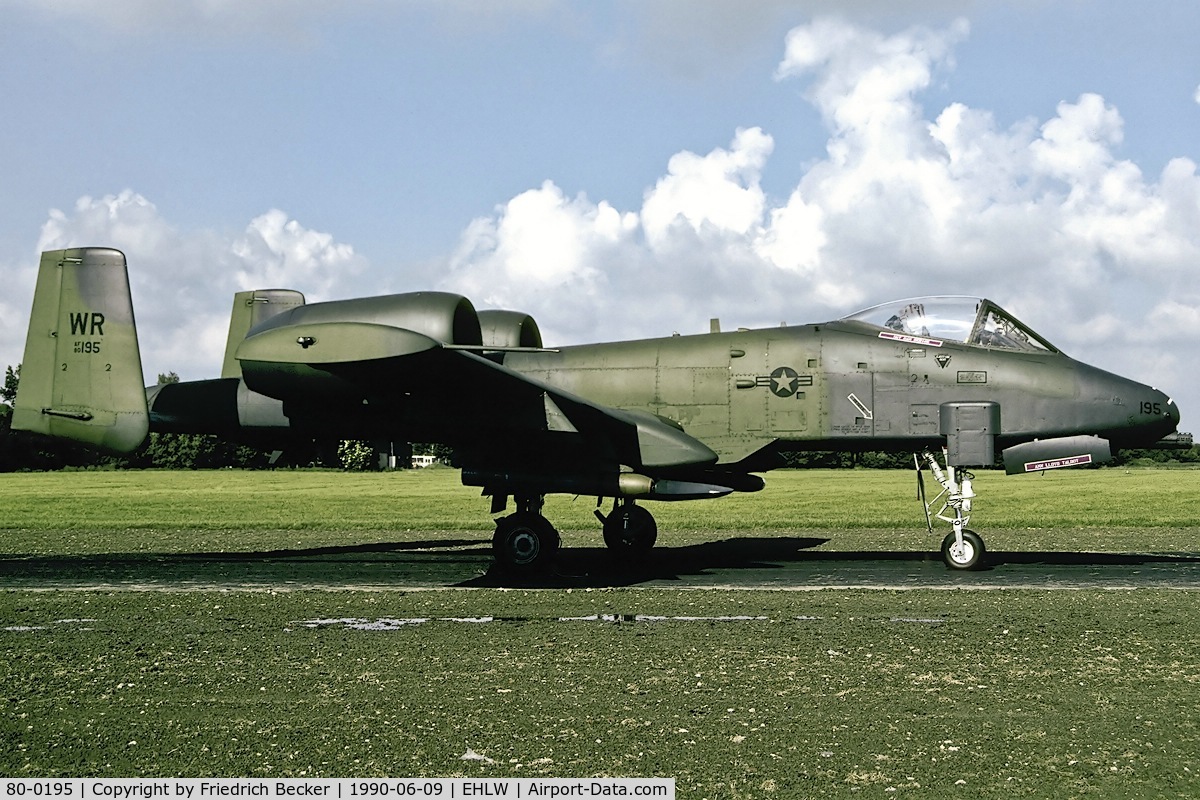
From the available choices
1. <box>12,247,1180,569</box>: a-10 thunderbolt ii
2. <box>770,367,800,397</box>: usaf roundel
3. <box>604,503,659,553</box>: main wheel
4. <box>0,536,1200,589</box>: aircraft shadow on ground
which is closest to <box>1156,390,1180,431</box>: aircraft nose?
<box>12,247,1180,569</box>: a-10 thunderbolt ii

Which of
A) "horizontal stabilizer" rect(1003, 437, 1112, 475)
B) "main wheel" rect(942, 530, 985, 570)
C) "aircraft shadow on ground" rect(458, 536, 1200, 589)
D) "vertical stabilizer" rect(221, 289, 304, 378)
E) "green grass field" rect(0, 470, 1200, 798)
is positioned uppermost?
"vertical stabilizer" rect(221, 289, 304, 378)

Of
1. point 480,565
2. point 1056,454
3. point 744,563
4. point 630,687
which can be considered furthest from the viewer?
point 480,565

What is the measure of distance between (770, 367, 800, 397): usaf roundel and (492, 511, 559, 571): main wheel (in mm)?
4001

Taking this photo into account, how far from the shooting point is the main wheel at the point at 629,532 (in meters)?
17.3

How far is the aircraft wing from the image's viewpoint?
40.2ft

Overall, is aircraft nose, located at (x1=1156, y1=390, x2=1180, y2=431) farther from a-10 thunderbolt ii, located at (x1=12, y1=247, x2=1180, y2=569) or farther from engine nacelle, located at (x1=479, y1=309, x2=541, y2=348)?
engine nacelle, located at (x1=479, y1=309, x2=541, y2=348)

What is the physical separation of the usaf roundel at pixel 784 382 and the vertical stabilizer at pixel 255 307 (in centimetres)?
837

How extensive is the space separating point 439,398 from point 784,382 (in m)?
5.19

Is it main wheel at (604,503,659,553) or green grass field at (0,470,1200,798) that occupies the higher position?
main wheel at (604,503,659,553)

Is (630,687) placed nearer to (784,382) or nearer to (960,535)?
(960,535)

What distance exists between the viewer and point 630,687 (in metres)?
7.84

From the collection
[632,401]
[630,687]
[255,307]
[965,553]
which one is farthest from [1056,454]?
[255,307]

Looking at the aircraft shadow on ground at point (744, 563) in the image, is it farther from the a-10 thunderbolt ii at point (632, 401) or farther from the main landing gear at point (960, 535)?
the a-10 thunderbolt ii at point (632, 401)

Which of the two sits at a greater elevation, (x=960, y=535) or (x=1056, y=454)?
(x=1056, y=454)
